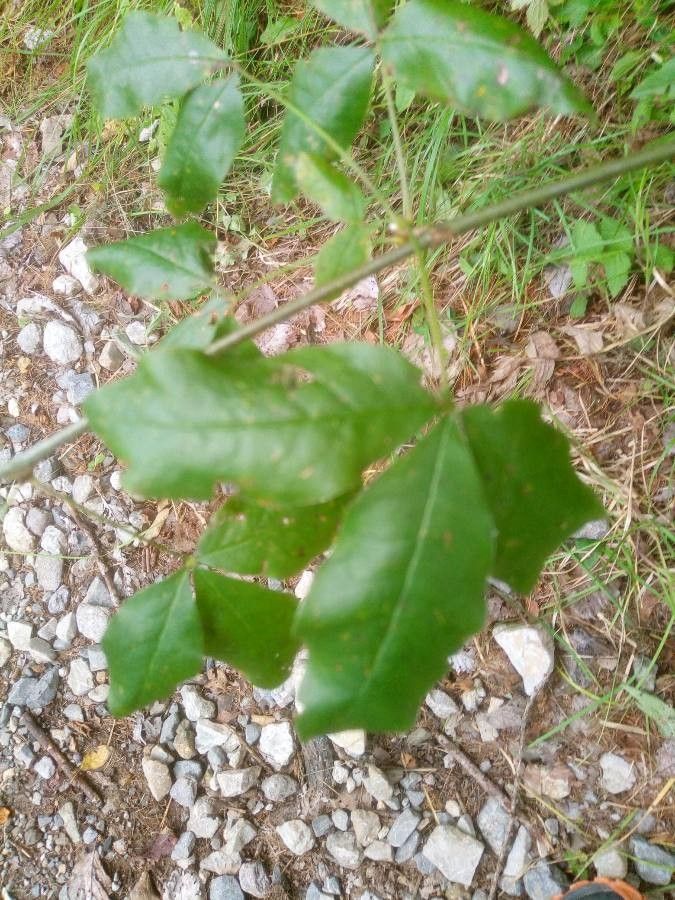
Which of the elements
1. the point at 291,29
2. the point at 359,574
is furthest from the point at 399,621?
the point at 291,29

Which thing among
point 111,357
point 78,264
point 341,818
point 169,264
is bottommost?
point 341,818

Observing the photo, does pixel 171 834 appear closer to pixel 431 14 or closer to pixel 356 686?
pixel 356 686

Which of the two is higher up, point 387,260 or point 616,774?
point 387,260

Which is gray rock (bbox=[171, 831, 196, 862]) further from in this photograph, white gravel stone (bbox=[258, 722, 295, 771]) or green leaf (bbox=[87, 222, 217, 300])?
green leaf (bbox=[87, 222, 217, 300])

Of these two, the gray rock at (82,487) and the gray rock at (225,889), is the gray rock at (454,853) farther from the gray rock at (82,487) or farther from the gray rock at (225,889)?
the gray rock at (82,487)

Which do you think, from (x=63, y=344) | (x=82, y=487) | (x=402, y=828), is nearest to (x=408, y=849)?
(x=402, y=828)

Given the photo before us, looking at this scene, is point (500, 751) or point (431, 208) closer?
point (500, 751)

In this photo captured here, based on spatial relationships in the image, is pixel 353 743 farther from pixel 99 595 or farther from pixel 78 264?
pixel 78 264
